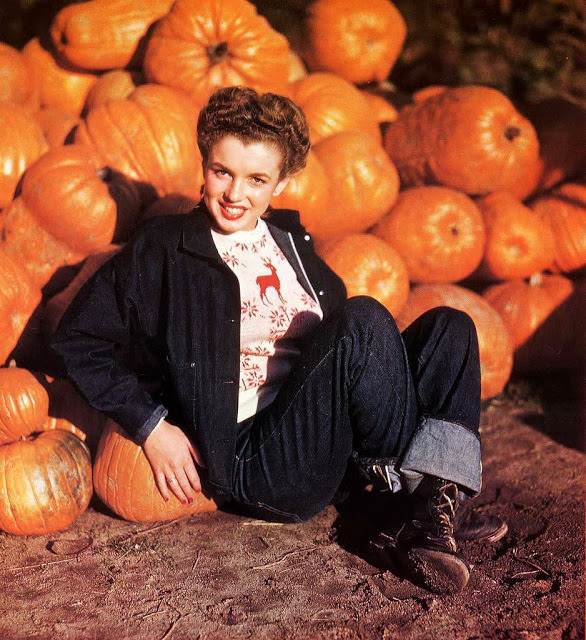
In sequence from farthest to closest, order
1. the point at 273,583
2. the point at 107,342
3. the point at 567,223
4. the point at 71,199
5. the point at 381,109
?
the point at 381,109, the point at 567,223, the point at 71,199, the point at 107,342, the point at 273,583

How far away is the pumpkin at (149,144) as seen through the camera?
3.62 meters

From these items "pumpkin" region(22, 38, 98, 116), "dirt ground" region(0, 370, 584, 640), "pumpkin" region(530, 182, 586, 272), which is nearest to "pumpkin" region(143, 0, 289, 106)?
"pumpkin" region(22, 38, 98, 116)

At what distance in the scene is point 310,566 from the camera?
2.38 m

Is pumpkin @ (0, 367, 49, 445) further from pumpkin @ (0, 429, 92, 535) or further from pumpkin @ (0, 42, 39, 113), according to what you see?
pumpkin @ (0, 42, 39, 113)

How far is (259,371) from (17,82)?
8.28 ft

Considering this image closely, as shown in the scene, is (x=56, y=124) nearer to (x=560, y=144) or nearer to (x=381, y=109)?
(x=381, y=109)

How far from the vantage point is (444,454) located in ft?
7.39

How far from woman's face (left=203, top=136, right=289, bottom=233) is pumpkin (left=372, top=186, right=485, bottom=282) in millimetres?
1705

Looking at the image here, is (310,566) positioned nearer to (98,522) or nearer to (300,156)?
(98,522)

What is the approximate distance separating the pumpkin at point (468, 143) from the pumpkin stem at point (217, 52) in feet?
3.80

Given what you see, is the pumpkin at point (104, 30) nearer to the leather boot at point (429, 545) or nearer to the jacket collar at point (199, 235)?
the jacket collar at point (199, 235)

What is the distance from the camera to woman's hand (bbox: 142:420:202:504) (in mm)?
2408

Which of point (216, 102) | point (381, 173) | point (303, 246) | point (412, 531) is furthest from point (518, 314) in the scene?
point (216, 102)

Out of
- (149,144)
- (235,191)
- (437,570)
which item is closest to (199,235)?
(235,191)
